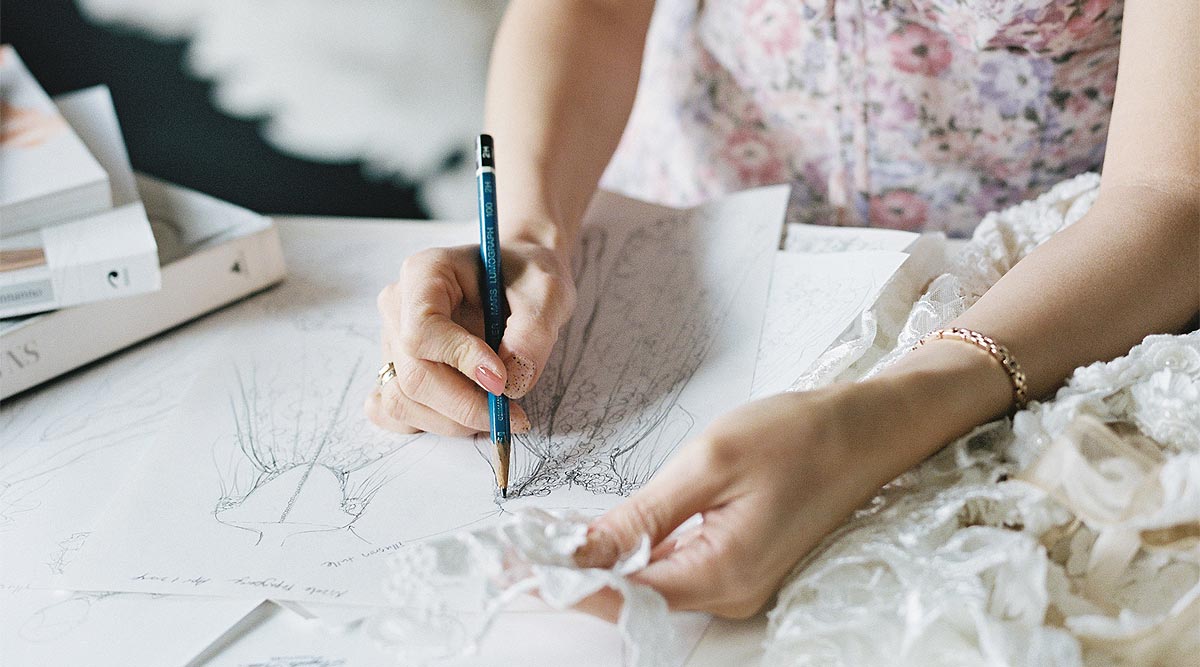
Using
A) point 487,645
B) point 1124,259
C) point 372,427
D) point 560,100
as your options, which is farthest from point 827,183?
point 487,645

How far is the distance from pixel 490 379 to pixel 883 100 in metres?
0.47

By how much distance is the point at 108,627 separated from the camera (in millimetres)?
535

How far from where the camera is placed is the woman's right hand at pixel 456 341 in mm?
620

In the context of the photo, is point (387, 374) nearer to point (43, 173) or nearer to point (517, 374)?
point (517, 374)

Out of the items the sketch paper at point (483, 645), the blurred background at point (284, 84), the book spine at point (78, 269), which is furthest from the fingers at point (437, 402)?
the blurred background at point (284, 84)

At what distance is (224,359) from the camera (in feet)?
2.54

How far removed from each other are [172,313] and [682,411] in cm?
44

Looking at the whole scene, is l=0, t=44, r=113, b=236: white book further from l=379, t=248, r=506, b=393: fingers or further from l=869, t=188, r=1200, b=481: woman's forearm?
l=869, t=188, r=1200, b=481: woman's forearm

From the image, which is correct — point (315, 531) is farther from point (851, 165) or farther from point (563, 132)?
point (851, 165)

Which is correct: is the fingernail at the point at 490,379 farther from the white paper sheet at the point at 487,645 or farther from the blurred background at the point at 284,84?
the blurred background at the point at 284,84

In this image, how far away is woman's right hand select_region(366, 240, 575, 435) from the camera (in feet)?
2.03

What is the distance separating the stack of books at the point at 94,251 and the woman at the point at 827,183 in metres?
0.23

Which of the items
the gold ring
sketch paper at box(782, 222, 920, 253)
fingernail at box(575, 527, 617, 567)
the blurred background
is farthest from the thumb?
the blurred background

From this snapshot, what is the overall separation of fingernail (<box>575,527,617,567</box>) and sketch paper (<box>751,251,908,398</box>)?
21 centimetres
